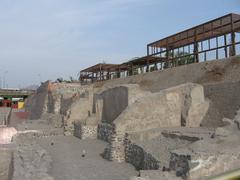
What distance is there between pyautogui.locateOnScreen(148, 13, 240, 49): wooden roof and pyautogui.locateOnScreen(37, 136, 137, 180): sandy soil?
28.9 ft

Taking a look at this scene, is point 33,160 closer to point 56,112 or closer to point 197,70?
point 197,70

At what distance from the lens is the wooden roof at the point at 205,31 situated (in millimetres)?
16219

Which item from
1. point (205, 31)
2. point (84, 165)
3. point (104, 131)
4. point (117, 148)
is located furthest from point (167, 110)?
point (205, 31)

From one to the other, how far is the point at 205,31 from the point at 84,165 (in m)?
11.1

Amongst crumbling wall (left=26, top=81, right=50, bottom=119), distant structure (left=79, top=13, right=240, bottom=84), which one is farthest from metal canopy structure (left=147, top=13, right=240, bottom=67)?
crumbling wall (left=26, top=81, right=50, bottom=119)

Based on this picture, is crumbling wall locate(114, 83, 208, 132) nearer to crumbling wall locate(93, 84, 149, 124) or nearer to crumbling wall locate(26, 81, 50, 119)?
crumbling wall locate(93, 84, 149, 124)

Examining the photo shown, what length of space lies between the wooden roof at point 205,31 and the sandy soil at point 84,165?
8.81 meters

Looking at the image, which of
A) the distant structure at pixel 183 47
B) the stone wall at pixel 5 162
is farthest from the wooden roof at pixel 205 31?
the stone wall at pixel 5 162

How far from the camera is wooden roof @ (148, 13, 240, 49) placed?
16219 mm

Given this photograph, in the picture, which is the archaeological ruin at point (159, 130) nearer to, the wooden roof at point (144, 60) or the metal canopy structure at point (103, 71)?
the wooden roof at point (144, 60)

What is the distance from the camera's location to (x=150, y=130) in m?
11.5

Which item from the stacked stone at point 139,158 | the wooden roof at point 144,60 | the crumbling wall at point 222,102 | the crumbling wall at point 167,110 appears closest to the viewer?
the stacked stone at point 139,158

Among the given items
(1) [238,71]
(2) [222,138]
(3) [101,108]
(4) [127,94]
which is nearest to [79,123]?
(3) [101,108]

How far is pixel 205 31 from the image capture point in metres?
17.9
